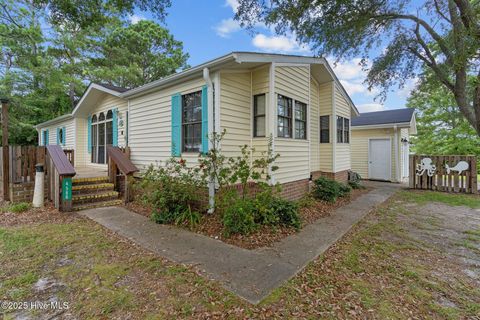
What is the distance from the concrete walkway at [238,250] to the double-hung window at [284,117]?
247 centimetres

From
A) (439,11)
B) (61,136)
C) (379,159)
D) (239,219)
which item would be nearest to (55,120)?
(61,136)

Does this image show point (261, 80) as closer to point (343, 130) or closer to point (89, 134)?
point (343, 130)

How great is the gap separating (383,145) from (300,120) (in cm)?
780

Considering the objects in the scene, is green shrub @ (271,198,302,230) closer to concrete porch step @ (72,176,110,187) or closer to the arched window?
concrete porch step @ (72,176,110,187)

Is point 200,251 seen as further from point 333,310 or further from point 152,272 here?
point 333,310

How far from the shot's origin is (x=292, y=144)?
6582mm

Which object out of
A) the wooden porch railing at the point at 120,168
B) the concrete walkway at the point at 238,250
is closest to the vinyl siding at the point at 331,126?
the concrete walkway at the point at 238,250

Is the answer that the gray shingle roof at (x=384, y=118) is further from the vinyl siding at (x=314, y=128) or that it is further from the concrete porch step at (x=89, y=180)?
the concrete porch step at (x=89, y=180)

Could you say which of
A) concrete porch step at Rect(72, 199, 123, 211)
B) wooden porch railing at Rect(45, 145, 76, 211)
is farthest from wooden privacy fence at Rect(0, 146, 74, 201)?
concrete porch step at Rect(72, 199, 123, 211)

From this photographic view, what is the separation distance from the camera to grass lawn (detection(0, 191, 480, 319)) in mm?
2342

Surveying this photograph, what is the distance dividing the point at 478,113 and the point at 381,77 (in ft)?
12.5

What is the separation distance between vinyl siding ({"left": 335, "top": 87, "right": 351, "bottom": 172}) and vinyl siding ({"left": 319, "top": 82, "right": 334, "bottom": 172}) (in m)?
0.34

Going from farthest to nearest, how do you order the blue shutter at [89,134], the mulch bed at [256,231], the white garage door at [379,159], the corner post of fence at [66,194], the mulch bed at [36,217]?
the white garage door at [379,159], the blue shutter at [89,134], the corner post of fence at [66,194], the mulch bed at [36,217], the mulch bed at [256,231]

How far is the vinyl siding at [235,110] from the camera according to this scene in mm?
5434
